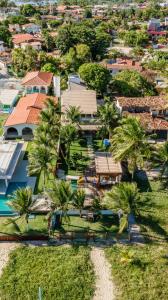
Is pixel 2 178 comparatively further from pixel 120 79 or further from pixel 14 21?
pixel 14 21

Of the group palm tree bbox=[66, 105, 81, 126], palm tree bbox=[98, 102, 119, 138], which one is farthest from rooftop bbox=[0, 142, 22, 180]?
palm tree bbox=[98, 102, 119, 138]

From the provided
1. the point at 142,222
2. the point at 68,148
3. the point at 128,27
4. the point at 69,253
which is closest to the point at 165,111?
the point at 68,148

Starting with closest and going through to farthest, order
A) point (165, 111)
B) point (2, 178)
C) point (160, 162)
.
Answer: point (2, 178) → point (160, 162) → point (165, 111)

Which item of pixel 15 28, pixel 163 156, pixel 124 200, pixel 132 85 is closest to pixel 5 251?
pixel 124 200

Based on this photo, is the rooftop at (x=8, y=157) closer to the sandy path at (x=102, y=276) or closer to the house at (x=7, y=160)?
the house at (x=7, y=160)

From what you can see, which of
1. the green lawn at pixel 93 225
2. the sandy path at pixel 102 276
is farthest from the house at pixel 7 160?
the sandy path at pixel 102 276

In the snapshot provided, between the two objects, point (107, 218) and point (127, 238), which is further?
point (107, 218)
